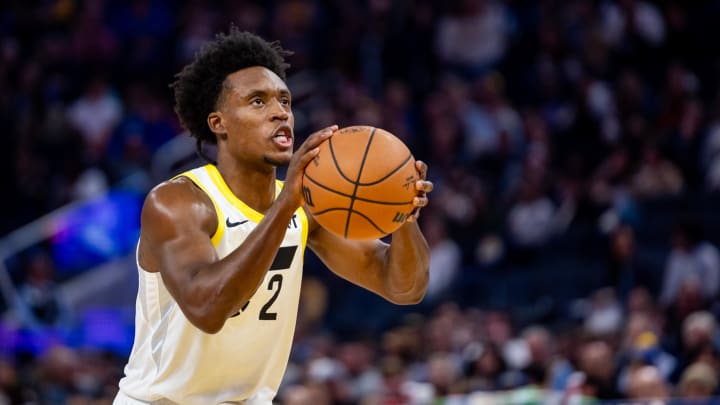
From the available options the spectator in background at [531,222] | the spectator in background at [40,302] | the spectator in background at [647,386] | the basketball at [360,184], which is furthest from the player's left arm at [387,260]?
the spectator in background at [40,302]

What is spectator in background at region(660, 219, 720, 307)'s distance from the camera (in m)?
10.5

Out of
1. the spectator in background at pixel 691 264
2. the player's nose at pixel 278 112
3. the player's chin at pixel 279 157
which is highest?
the spectator in background at pixel 691 264

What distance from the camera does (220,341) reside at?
4.82 meters

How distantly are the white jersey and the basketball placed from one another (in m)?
0.44

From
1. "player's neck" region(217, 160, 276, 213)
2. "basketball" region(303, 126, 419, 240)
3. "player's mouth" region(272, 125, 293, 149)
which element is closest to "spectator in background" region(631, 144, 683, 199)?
"player's neck" region(217, 160, 276, 213)

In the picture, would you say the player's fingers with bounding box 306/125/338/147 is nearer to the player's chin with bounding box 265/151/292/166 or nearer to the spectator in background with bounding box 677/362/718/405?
the player's chin with bounding box 265/151/292/166

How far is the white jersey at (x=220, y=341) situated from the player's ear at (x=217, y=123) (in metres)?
0.21

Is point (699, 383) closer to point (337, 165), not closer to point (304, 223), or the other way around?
point (304, 223)

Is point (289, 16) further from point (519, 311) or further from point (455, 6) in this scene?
point (519, 311)

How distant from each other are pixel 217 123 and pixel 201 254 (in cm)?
83

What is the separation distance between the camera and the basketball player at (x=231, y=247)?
4.62 meters

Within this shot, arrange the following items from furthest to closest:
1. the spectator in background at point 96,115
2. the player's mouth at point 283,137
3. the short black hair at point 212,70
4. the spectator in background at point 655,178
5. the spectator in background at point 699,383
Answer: the spectator in background at point 96,115 → the spectator in background at point 655,178 → the spectator in background at point 699,383 → the short black hair at point 212,70 → the player's mouth at point 283,137

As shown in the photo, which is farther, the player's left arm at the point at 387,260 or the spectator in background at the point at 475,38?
the spectator in background at the point at 475,38

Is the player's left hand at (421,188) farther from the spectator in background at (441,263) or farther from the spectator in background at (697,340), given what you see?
the spectator in background at (441,263)
